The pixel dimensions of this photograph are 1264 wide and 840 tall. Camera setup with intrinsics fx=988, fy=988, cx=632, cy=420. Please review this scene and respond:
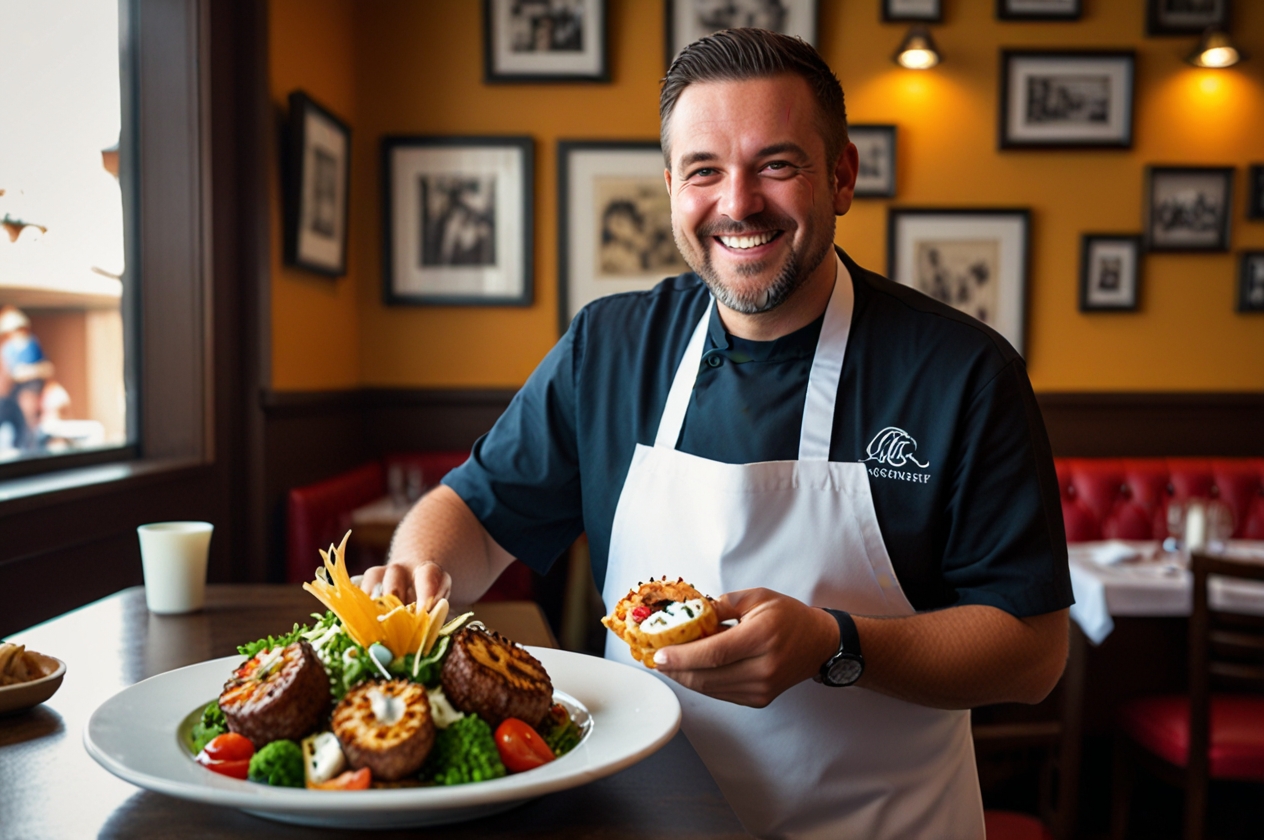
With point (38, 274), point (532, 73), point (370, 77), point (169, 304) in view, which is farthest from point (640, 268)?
point (38, 274)

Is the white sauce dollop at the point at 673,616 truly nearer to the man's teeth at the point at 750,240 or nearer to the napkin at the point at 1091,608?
the man's teeth at the point at 750,240

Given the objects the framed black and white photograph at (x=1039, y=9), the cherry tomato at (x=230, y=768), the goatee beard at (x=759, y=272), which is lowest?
the cherry tomato at (x=230, y=768)

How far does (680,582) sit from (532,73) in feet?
12.8

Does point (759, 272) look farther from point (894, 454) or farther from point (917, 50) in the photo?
point (917, 50)

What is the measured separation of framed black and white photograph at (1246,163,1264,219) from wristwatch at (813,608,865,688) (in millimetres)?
4675

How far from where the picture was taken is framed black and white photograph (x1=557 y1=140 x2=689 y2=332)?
4.71m

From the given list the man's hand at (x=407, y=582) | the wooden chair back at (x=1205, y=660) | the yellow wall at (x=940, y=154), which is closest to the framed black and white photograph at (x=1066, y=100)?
the yellow wall at (x=940, y=154)

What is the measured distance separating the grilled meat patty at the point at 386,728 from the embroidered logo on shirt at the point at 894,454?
0.80m

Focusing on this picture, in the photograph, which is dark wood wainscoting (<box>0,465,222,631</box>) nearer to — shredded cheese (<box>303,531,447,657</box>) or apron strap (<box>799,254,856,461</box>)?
shredded cheese (<box>303,531,447,657</box>)

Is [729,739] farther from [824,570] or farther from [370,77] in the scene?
[370,77]

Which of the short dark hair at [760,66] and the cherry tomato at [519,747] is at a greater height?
the short dark hair at [760,66]

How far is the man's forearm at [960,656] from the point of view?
4.30 feet

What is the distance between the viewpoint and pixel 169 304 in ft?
10.2

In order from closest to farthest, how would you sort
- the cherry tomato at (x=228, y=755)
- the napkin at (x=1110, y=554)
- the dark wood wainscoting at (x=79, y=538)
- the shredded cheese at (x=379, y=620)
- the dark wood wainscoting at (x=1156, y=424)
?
the cherry tomato at (x=228, y=755) → the shredded cheese at (x=379, y=620) → the dark wood wainscoting at (x=79, y=538) → the napkin at (x=1110, y=554) → the dark wood wainscoting at (x=1156, y=424)
